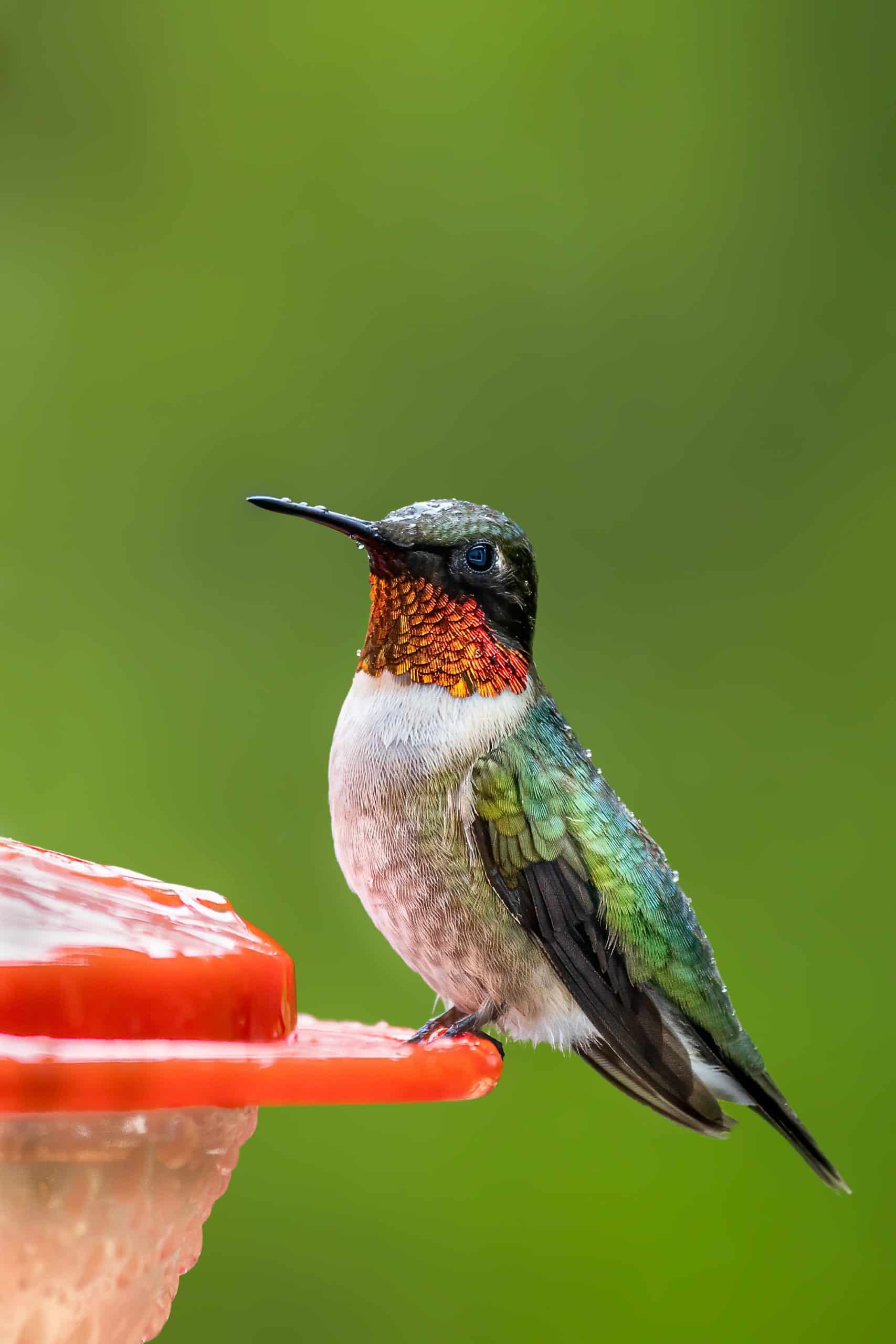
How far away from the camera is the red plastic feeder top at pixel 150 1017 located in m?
0.63

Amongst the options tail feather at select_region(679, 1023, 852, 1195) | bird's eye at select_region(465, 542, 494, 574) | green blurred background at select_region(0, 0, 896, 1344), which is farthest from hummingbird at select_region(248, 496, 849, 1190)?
green blurred background at select_region(0, 0, 896, 1344)

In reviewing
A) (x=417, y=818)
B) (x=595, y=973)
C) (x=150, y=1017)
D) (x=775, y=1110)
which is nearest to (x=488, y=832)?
(x=417, y=818)

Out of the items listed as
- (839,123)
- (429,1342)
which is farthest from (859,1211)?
(839,123)

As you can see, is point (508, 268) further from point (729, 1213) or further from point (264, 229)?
point (729, 1213)

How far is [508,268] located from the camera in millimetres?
3402

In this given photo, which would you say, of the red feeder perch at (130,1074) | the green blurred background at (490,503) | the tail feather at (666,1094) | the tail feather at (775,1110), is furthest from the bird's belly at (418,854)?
the green blurred background at (490,503)

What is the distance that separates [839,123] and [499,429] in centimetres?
116

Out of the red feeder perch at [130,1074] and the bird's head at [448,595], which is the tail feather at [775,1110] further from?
the red feeder perch at [130,1074]

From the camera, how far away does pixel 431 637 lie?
148 centimetres

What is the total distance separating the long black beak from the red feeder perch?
0.37 meters

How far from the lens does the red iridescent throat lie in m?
1.47

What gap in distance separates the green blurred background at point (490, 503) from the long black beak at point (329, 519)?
1615mm

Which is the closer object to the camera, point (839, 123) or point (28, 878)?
point (28, 878)

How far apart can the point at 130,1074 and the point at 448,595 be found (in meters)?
0.90
